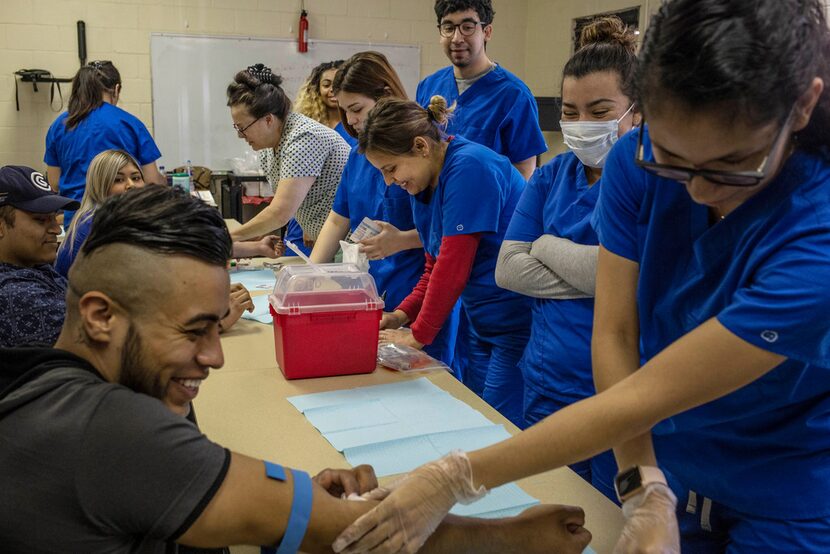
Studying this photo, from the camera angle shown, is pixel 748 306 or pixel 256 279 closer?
pixel 748 306

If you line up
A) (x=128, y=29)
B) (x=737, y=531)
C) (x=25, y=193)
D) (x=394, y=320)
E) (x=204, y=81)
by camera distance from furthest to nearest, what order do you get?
(x=204, y=81)
(x=128, y=29)
(x=394, y=320)
(x=25, y=193)
(x=737, y=531)

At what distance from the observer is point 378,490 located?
1.15 metres

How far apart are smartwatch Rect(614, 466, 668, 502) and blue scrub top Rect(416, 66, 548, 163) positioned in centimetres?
201

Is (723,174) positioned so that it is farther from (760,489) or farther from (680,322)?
(760,489)

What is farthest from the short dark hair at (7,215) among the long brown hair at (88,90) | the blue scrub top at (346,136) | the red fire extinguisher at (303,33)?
the red fire extinguisher at (303,33)

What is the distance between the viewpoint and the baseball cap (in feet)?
6.44

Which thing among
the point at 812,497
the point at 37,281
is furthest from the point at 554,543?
the point at 37,281

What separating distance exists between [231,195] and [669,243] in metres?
4.39

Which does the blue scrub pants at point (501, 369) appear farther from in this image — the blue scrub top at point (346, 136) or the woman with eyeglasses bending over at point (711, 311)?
the blue scrub top at point (346, 136)

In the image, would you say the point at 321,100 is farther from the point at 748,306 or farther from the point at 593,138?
A: the point at 748,306

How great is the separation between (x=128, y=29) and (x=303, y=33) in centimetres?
126

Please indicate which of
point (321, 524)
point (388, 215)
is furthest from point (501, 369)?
point (321, 524)

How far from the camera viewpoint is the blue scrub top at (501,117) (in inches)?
115

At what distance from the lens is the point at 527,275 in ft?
5.82
